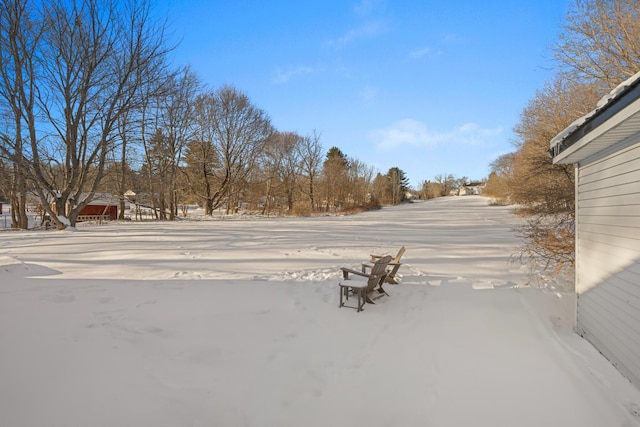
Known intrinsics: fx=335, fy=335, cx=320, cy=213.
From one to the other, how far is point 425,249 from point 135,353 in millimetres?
8341

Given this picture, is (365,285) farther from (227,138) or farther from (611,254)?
(227,138)

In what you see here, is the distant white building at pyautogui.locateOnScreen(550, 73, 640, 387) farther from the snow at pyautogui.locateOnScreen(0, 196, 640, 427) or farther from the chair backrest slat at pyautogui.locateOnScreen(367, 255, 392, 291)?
the chair backrest slat at pyautogui.locateOnScreen(367, 255, 392, 291)

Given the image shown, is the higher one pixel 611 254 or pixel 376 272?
pixel 611 254

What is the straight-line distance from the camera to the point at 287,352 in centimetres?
395

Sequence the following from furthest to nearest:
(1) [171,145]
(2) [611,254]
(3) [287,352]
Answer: (1) [171,145], (3) [287,352], (2) [611,254]

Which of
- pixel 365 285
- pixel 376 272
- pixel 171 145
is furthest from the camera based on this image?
pixel 171 145

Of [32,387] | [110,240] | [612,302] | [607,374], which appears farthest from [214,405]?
[110,240]

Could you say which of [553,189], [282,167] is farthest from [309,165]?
[553,189]

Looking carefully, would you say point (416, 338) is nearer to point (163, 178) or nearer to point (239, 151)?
point (163, 178)

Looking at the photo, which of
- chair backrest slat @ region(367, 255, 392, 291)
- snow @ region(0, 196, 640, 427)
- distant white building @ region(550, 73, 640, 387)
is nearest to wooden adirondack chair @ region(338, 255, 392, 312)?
chair backrest slat @ region(367, 255, 392, 291)

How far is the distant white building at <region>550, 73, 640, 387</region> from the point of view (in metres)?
3.19

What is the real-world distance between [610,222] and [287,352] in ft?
13.2

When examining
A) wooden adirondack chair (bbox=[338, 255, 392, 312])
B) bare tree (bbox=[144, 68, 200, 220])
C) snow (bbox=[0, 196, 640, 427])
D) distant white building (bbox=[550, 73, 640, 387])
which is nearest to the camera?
snow (bbox=[0, 196, 640, 427])

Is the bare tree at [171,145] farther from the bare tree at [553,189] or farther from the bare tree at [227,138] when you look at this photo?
the bare tree at [553,189]
